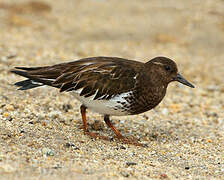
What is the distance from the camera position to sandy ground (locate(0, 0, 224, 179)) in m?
4.48

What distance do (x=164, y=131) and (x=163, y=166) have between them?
4.97ft

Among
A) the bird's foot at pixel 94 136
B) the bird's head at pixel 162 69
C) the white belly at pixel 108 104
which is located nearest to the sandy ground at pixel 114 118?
the bird's foot at pixel 94 136

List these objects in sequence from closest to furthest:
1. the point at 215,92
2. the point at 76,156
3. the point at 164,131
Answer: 1. the point at 76,156
2. the point at 164,131
3. the point at 215,92

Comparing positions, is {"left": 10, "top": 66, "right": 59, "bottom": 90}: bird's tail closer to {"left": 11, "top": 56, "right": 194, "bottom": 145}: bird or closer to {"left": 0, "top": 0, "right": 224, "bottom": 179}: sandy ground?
{"left": 11, "top": 56, "right": 194, "bottom": 145}: bird


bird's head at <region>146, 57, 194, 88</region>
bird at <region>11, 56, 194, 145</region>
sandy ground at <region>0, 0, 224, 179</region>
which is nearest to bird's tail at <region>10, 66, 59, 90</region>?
bird at <region>11, 56, 194, 145</region>

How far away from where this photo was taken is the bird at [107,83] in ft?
16.6

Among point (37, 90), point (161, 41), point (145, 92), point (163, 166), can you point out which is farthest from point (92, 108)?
point (161, 41)

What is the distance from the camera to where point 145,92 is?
515cm

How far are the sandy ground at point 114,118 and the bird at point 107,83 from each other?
0.51 metres

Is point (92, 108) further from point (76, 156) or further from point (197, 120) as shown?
point (197, 120)

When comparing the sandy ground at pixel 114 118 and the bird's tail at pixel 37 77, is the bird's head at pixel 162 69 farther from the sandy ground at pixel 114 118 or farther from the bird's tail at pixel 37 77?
the bird's tail at pixel 37 77

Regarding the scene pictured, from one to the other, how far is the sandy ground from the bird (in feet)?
1.67

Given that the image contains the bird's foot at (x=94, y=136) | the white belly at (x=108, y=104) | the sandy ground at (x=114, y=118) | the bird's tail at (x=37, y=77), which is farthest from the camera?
the bird's foot at (x=94, y=136)

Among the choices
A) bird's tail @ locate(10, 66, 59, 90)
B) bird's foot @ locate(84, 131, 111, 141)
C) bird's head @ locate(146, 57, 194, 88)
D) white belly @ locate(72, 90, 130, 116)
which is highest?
bird's head @ locate(146, 57, 194, 88)
